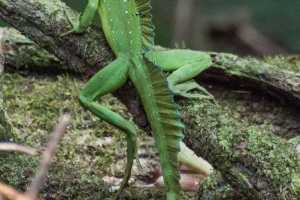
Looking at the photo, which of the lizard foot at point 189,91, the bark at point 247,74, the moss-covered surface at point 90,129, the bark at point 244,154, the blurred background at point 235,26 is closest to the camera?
the bark at point 244,154

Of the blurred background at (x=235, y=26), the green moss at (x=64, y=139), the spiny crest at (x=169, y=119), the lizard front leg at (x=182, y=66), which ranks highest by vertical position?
the lizard front leg at (x=182, y=66)

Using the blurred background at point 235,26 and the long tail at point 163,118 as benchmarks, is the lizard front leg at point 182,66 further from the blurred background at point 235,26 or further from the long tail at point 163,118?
the blurred background at point 235,26

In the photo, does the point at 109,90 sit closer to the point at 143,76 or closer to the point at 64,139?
the point at 143,76

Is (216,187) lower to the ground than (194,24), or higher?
higher

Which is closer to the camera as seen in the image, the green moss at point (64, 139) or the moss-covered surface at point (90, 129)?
the moss-covered surface at point (90, 129)

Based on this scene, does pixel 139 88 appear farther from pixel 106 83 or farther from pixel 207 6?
pixel 207 6

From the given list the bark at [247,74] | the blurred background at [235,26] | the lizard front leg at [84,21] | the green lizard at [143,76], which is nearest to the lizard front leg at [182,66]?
the green lizard at [143,76]

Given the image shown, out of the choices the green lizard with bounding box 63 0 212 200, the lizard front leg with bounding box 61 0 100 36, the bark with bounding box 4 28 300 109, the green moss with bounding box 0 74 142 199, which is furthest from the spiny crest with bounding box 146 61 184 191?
the bark with bounding box 4 28 300 109

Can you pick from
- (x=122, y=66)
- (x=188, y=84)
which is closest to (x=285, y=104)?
(x=188, y=84)
